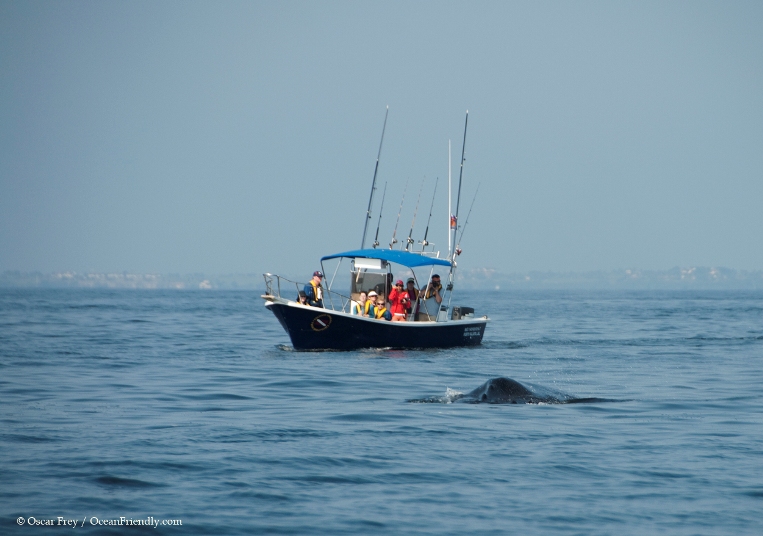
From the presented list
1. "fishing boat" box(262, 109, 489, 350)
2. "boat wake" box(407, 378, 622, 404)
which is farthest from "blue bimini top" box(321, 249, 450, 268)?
"boat wake" box(407, 378, 622, 404)

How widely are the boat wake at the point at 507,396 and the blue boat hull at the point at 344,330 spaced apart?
369 inches

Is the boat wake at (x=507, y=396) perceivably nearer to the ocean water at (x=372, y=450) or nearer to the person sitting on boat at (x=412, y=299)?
the ocean water at (x=372, y=450)

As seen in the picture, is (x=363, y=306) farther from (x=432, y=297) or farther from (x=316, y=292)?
(x=432, y=297)

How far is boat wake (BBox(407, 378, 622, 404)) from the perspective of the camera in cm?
1695

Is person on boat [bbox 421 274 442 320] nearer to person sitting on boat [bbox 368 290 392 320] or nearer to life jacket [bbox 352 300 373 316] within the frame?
person sitting on boat [bbox 368 290 392 320]

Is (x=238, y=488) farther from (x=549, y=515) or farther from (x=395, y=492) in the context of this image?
(x=549, y=515)

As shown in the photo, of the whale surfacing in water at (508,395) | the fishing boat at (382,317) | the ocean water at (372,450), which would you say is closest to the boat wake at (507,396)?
the whale surfacing in water at (508,395)

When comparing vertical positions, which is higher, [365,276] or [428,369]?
[365,276]

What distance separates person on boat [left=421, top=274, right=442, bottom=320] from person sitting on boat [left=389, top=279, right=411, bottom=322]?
90cm

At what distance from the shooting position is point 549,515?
384 inches

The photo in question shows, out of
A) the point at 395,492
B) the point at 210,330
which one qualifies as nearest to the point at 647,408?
the point at 395,492

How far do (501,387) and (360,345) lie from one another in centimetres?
1074

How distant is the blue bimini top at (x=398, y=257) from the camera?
28.5 m

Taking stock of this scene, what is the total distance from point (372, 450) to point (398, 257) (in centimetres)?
1626
